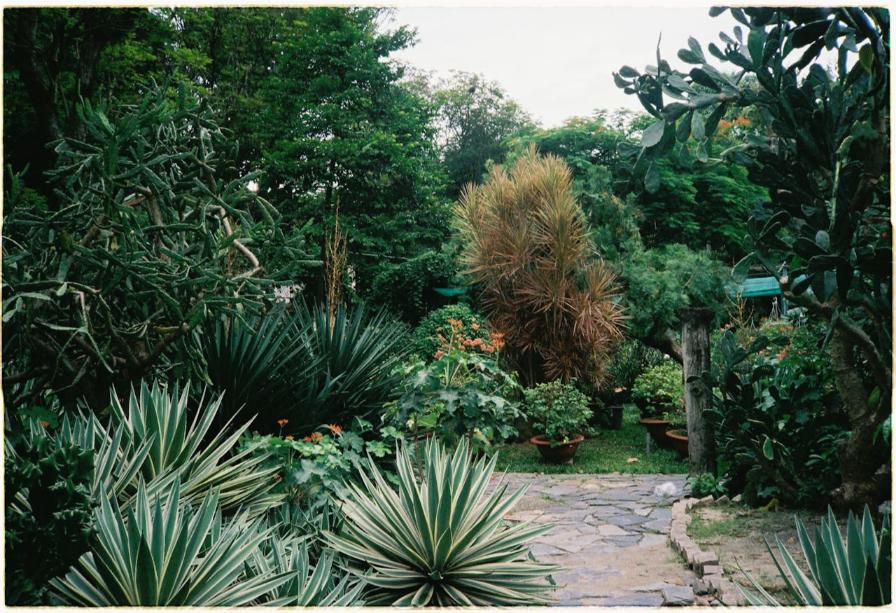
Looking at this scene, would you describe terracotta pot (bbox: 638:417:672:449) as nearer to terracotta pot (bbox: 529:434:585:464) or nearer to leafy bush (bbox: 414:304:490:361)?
terracotta pot (bbox: 529:434:585:464)

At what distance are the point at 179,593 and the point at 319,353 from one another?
2418mm

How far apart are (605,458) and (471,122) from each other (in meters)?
17.4

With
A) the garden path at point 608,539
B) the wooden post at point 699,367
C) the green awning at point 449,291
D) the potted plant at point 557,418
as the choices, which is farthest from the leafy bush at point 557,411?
the green awning at point 449,291

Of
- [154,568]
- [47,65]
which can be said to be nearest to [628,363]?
[47,65]

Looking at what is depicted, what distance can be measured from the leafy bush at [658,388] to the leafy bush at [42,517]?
6972 millimetres

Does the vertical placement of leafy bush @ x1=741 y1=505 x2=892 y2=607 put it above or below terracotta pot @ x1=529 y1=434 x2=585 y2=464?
above

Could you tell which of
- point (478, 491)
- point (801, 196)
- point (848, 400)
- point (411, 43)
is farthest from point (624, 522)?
point (411, 43)

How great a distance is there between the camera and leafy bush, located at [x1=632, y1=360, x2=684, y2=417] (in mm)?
8133

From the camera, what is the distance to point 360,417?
172 inches

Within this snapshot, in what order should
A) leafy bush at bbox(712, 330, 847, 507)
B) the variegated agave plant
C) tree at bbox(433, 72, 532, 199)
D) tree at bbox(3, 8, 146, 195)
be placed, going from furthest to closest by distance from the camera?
tree at bbox(433, 72, 532, 199), tree at bbox(3, 8, 146, 195), leafy bush at bbox(712, 330, 847, 507), the variegated agave plant

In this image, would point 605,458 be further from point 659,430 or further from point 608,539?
point 608,539

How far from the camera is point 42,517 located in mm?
1887

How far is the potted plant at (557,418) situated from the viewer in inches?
299

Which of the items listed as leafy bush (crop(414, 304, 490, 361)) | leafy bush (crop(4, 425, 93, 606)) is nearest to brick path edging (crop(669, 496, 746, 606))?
leafy bush (crop(4, 425, 93, 606))
